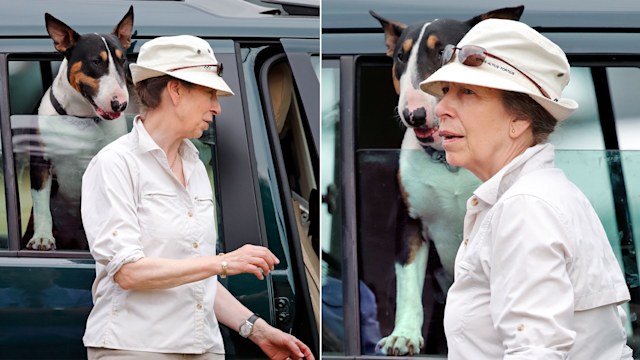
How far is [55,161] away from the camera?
367 cm

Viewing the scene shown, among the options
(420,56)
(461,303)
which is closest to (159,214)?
(420,56)

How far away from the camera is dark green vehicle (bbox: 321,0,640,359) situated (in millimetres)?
3303

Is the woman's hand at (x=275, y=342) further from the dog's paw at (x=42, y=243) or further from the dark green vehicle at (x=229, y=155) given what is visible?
the dog's paw at (x=42, y=243)

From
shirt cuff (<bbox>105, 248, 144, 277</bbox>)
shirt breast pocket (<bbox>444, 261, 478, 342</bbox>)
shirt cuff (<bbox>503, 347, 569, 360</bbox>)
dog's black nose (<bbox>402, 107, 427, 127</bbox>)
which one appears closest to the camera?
shirt cuff (<bbox>503, 347, 569, 360</bbox>)

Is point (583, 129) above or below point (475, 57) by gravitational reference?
below

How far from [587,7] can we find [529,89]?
1213 mm

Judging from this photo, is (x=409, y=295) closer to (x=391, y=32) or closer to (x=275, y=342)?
(x=275, y=342)

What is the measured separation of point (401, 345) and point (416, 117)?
0.70 metres

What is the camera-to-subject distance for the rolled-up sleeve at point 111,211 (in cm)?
305

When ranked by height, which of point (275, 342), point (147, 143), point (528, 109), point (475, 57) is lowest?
point (275, 342)

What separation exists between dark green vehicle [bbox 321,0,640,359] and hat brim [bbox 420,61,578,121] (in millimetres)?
925

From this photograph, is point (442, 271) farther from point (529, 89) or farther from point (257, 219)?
point (529, 89)

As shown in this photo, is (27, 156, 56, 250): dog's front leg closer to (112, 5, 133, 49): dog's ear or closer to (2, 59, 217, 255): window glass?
(2, 59, 217, 255): window glass

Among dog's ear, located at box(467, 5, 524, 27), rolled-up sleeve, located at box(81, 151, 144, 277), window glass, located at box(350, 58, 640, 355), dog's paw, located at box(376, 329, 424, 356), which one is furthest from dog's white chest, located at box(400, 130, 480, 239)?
rolled-up sleeve, located at box(81, 151, 144, 277)
